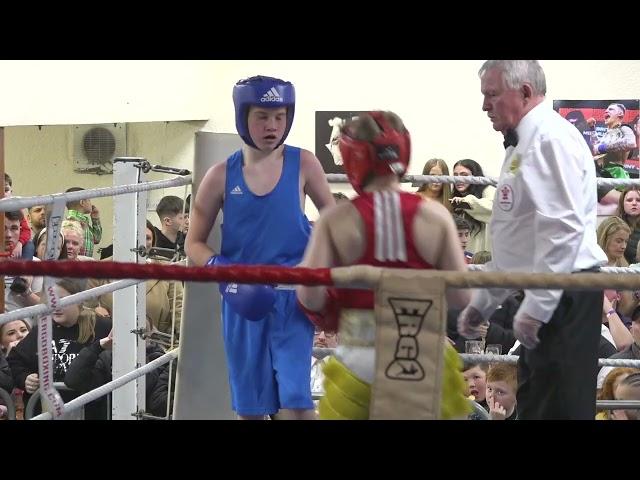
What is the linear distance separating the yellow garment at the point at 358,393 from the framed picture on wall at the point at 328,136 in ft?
14.9

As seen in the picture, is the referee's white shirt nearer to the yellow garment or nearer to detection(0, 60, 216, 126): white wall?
the yellow garment

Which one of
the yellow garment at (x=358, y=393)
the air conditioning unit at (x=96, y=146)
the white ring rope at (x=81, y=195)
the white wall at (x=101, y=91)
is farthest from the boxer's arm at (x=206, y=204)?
the air conditioning unit at (x=96, y=146)

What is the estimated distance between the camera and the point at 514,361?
2.91 metres

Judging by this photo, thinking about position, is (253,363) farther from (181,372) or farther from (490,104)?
(490,104)

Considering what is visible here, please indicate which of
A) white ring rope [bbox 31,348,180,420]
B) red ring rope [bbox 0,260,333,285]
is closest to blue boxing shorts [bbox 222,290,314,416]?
white ring rope [bbox 31,348,180,420]

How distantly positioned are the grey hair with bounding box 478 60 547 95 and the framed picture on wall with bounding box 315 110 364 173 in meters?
3.88

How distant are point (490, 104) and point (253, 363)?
82 cm

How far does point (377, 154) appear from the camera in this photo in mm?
1656

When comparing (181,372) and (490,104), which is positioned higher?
(490,104)

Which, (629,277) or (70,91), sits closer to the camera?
(629,277)

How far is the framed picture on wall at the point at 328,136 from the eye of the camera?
19.9ft

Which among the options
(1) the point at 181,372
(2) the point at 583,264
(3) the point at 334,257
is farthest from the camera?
(1) the point at 181,372
